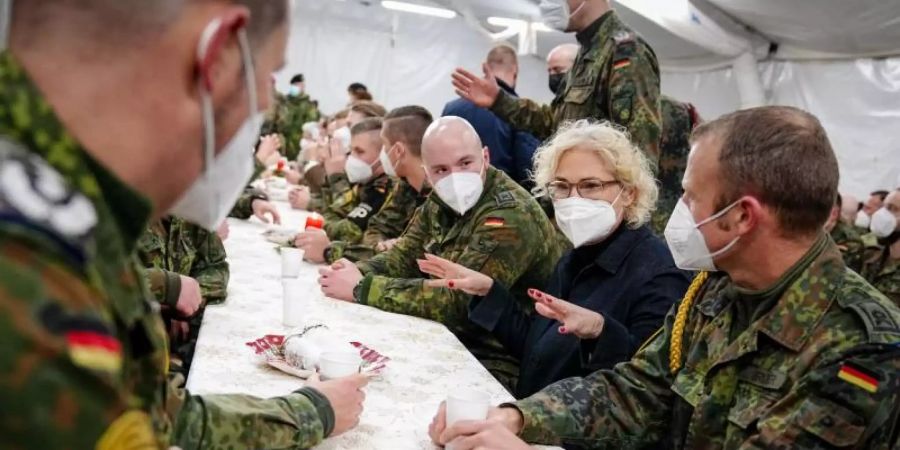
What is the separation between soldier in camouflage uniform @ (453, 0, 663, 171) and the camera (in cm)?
315

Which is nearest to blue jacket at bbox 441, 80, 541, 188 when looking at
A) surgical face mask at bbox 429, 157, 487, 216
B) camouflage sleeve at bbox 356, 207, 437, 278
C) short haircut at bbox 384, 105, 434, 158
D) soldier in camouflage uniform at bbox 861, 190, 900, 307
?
short haircut at bbox 384, 105, 434, 158

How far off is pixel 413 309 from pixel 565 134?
0.74m

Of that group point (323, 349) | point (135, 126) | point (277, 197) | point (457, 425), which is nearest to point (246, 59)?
point (135, 126)

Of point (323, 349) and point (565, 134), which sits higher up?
point (565, 134)

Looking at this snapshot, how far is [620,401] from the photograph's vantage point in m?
1.80

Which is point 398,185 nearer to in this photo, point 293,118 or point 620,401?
point 620,401

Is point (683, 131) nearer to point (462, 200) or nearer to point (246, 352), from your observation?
point (462, 200)

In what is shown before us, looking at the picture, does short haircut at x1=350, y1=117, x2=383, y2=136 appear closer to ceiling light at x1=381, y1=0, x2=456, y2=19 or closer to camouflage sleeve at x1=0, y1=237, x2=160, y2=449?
camouflage sleeve at x1=0, y1=237, x2=160, y2=449

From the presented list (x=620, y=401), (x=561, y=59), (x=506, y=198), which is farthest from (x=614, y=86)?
(x=620, y=401)

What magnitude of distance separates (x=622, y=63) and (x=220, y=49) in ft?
8.81

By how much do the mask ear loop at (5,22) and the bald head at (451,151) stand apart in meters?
2.21

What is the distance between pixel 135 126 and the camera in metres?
0.66

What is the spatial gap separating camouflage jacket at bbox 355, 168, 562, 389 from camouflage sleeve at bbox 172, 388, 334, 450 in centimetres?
107

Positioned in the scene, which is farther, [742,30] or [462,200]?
[742,30]
